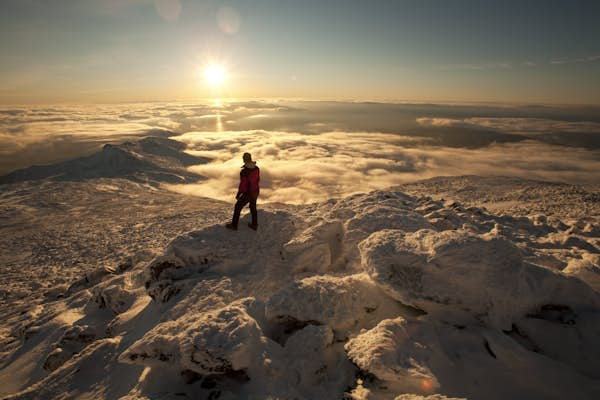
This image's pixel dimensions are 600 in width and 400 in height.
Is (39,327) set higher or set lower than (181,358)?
lower

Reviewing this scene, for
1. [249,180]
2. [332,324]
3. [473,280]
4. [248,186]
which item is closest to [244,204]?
[248,186]

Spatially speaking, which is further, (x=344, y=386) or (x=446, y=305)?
(x=446, y=305)

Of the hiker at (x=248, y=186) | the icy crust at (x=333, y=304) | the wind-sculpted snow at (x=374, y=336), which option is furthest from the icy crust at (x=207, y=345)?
the hiker at (x=248, y=186)

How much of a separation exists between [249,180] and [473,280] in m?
5.65

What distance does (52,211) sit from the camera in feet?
131

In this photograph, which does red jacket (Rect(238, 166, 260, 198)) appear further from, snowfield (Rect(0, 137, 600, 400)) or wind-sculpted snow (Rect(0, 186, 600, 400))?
wind-sculpted snow (Rect(0, 186, 600, 400))

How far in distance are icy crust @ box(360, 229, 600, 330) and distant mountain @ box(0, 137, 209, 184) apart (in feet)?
222

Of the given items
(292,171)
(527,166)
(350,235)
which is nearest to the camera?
(350,235)

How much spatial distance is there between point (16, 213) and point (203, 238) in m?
47.3

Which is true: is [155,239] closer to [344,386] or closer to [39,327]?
[39,327]

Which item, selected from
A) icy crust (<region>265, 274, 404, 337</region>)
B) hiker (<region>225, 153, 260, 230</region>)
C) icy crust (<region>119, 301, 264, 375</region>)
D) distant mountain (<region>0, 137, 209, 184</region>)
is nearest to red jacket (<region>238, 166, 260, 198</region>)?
hiker (<region>225, 153, 260, 230</region>)

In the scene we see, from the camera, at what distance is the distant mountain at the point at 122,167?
58.9m

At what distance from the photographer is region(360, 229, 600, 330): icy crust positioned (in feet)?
13.6

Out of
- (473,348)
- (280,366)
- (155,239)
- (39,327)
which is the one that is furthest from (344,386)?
(155,239)
